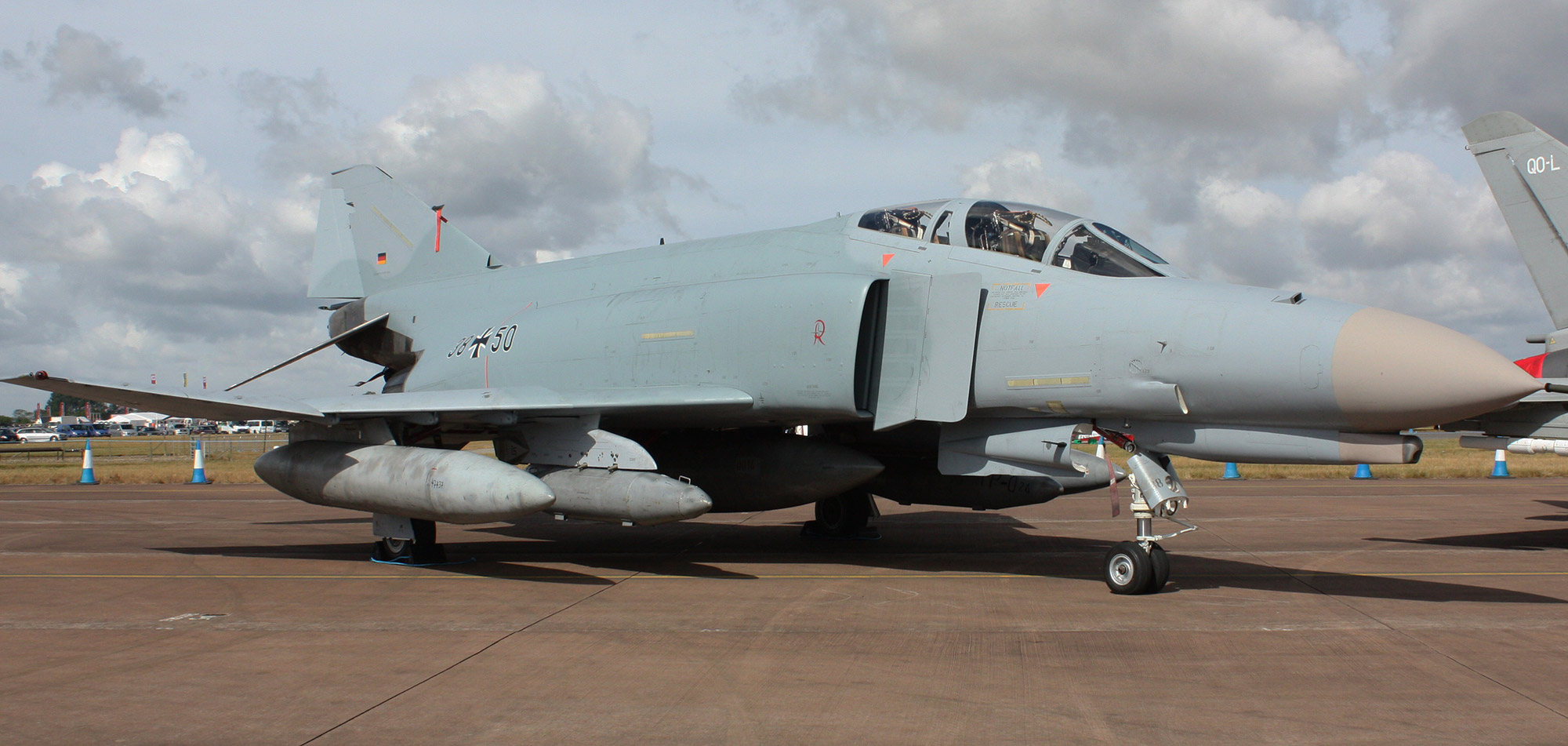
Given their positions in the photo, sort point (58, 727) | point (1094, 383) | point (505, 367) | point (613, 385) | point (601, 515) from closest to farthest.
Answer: point (58, 727)
point (1094, 383)
point (601, 515)
point (613, 385)
point (505, 367)

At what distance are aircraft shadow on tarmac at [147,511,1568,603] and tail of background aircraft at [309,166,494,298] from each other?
346 centimetres

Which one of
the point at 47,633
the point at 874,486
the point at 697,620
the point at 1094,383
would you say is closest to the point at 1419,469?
the point at 874,486

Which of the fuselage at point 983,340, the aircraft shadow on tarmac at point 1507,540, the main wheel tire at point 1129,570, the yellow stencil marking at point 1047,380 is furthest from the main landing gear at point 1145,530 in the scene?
the aircraft shadow on tarmac at point 1507,540

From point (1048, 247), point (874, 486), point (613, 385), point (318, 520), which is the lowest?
point (318, 520)

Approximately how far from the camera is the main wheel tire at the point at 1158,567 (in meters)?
7.47

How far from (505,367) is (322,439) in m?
1.86

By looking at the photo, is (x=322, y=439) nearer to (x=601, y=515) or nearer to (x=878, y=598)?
(x=601, y=515)

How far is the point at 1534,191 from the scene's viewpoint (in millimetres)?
10531

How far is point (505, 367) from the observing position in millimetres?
10492

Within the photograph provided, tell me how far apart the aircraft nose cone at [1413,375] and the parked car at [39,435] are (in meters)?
82.8

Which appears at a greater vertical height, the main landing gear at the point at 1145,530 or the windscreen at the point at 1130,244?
the windscreen at the point at 1130,244

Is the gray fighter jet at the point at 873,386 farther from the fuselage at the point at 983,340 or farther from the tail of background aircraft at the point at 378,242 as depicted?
the tail of background aircraft at the point at 378,242

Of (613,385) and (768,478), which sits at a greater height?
(613,385)

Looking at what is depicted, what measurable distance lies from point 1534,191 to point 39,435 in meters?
95.1
